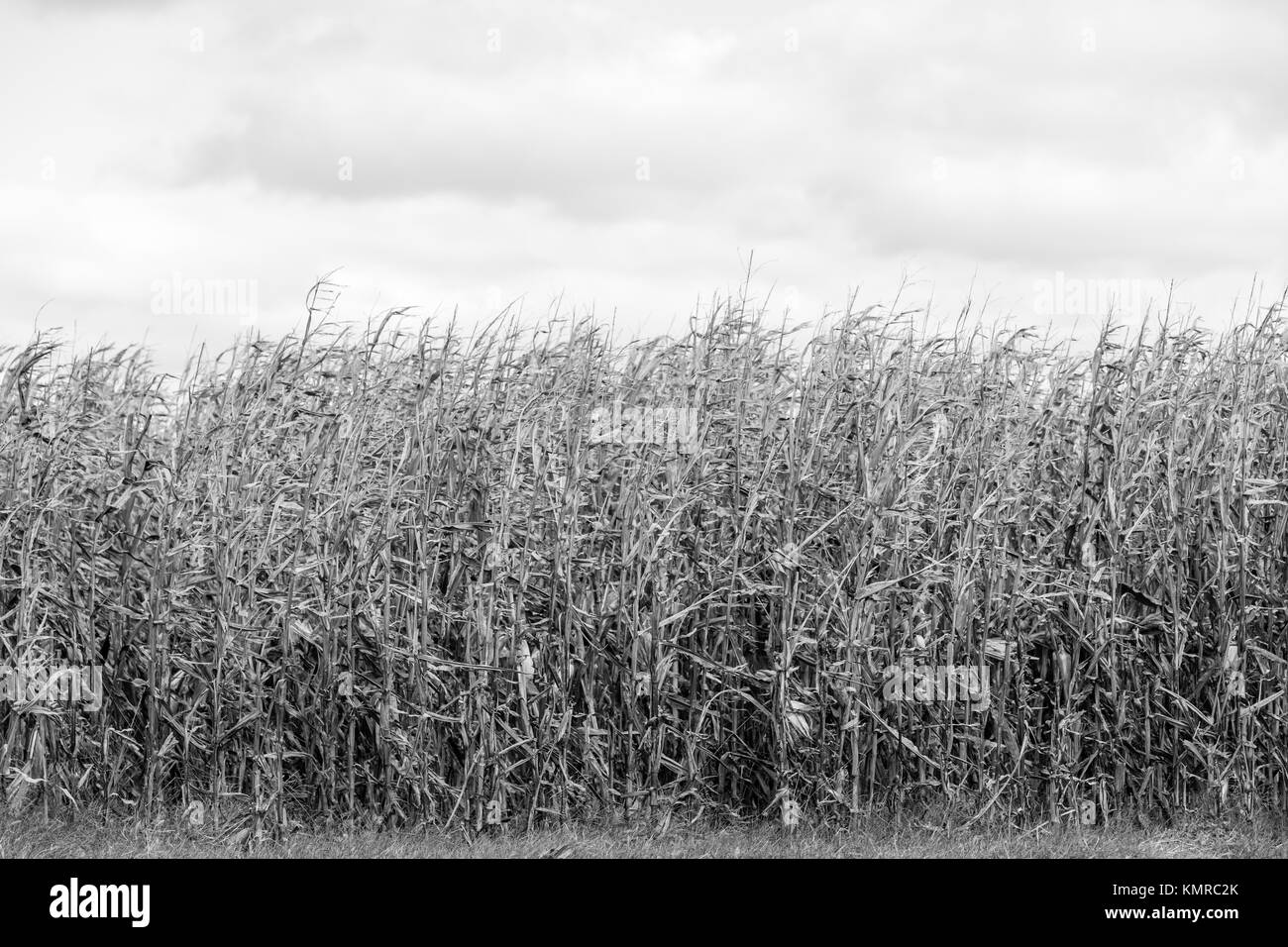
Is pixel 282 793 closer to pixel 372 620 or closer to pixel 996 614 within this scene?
pixel 372 620

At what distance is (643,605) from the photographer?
24.8 feet

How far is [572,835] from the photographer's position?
7.04 meters

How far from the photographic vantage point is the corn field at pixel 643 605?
289 inches

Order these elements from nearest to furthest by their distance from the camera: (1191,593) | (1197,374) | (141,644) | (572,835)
Result: (572,835)
(141,644)
(1191,593)
(1197,374)

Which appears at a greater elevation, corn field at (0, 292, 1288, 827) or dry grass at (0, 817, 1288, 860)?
corn field at (0, 292, 1288, 827)

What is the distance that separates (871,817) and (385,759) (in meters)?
2.75

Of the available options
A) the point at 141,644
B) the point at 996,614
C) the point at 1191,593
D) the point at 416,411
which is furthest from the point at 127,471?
the point at 1191,593

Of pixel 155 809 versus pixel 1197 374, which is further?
pixel 1197 374

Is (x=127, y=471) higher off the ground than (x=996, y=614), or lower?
higher

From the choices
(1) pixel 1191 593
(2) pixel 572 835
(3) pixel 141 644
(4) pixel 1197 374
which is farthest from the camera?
(4) pixel 1197 374

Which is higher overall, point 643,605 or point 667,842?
point 643,605

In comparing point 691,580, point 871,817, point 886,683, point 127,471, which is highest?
point 127,471

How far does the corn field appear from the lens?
24.1 feet

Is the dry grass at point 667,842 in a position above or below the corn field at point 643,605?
below
